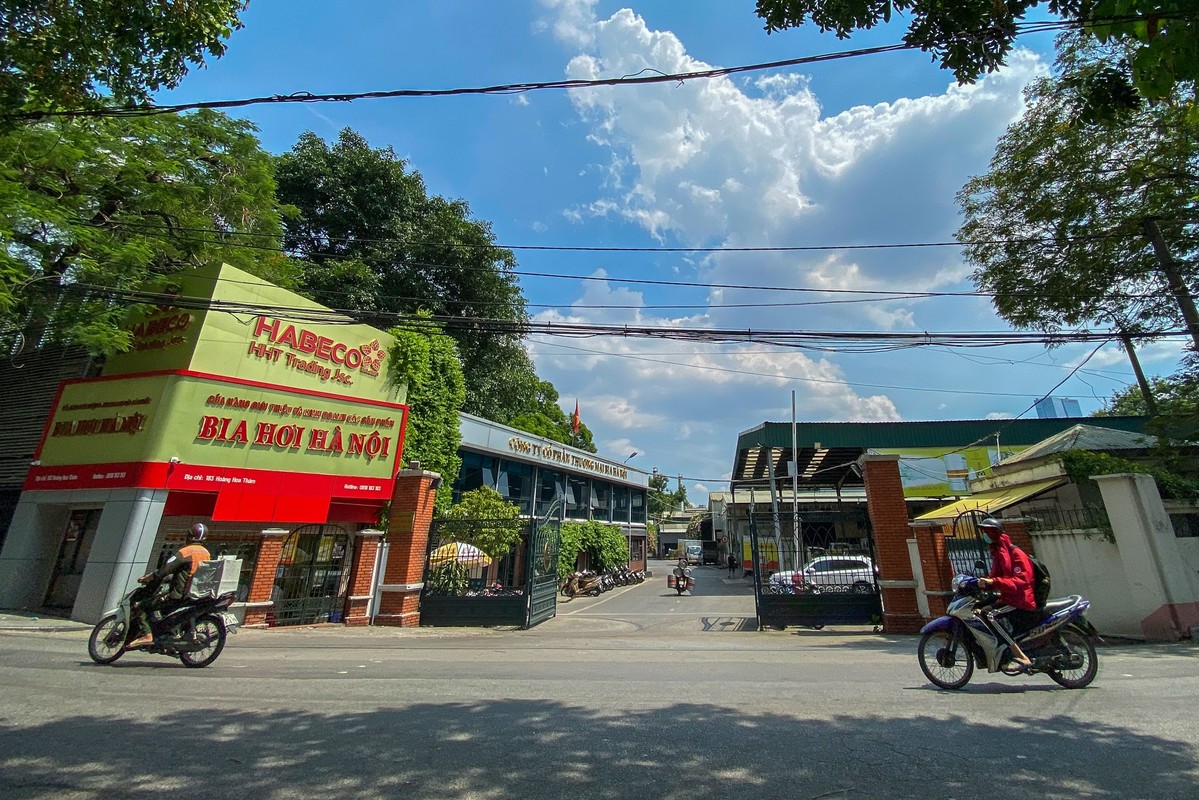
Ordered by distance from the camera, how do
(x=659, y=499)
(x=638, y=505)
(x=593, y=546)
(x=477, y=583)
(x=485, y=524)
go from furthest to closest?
(x=659, y=499) → (x=638, y=505) → (x=593, y=546) → (x=477, y=583) → (x=485, y=524)

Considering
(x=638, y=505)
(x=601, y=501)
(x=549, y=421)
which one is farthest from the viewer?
(x=549, y=421)

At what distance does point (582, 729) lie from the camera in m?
4.52

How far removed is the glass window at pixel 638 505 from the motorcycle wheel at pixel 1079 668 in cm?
3074

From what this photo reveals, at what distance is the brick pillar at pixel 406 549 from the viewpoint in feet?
41.7

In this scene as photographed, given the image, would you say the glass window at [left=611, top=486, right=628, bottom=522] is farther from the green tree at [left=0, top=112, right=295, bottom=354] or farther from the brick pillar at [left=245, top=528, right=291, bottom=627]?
the brick pillar at [left=245, top=528, right=291, bottom=627]

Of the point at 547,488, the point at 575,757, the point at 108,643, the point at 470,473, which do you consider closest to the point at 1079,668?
the point at 575,757

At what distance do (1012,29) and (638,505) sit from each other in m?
34.2

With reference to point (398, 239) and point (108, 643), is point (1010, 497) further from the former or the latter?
point (398, 239)

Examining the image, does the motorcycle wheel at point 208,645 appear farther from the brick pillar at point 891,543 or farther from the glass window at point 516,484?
the glass window at point 516,484

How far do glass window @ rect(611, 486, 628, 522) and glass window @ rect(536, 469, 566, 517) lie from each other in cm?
635

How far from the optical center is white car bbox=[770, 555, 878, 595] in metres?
12.2

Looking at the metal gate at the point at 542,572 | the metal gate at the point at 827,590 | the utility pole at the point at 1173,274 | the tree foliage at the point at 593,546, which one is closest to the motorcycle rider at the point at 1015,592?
the metal gate at the point at 827,590

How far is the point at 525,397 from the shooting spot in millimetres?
31000

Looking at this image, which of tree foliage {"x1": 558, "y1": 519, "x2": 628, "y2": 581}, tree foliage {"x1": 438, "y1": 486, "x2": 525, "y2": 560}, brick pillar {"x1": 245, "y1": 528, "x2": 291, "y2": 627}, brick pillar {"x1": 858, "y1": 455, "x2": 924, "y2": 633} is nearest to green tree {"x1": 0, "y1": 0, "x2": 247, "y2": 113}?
brick pillar {"x1": 245, "y1": 528, "x2": 291, "y2": 627}
